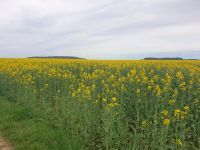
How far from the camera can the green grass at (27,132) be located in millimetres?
6750

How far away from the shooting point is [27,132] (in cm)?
776

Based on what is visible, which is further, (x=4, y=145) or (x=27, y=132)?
(x=27, y=132)

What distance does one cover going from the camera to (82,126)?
7152mm

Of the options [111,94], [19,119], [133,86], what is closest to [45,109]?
[19,119]

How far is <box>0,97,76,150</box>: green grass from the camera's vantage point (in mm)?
6750

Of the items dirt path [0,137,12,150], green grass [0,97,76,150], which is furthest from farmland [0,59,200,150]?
dirt path [0,137,12,150]

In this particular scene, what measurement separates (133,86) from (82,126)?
2913mm

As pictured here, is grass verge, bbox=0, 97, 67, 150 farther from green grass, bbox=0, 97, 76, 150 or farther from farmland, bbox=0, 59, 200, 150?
farmland, bbox=0, 59, 200, 150

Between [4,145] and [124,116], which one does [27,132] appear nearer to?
[4,145]

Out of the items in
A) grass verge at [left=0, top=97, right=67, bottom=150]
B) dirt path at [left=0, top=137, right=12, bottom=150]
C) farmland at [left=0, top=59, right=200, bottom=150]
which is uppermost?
farmland at [left=0, top=59, right=200, bottom=150]

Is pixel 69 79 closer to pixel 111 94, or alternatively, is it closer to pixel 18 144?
pixel 111 94

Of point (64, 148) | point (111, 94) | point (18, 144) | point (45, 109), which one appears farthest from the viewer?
point (45, 109)

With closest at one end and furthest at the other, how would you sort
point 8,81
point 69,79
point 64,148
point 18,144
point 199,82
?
point 64,148
point 18,144
point 199,82
point 69,79
point 8,81

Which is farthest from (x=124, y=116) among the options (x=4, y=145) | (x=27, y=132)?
(x=4, y=145)
